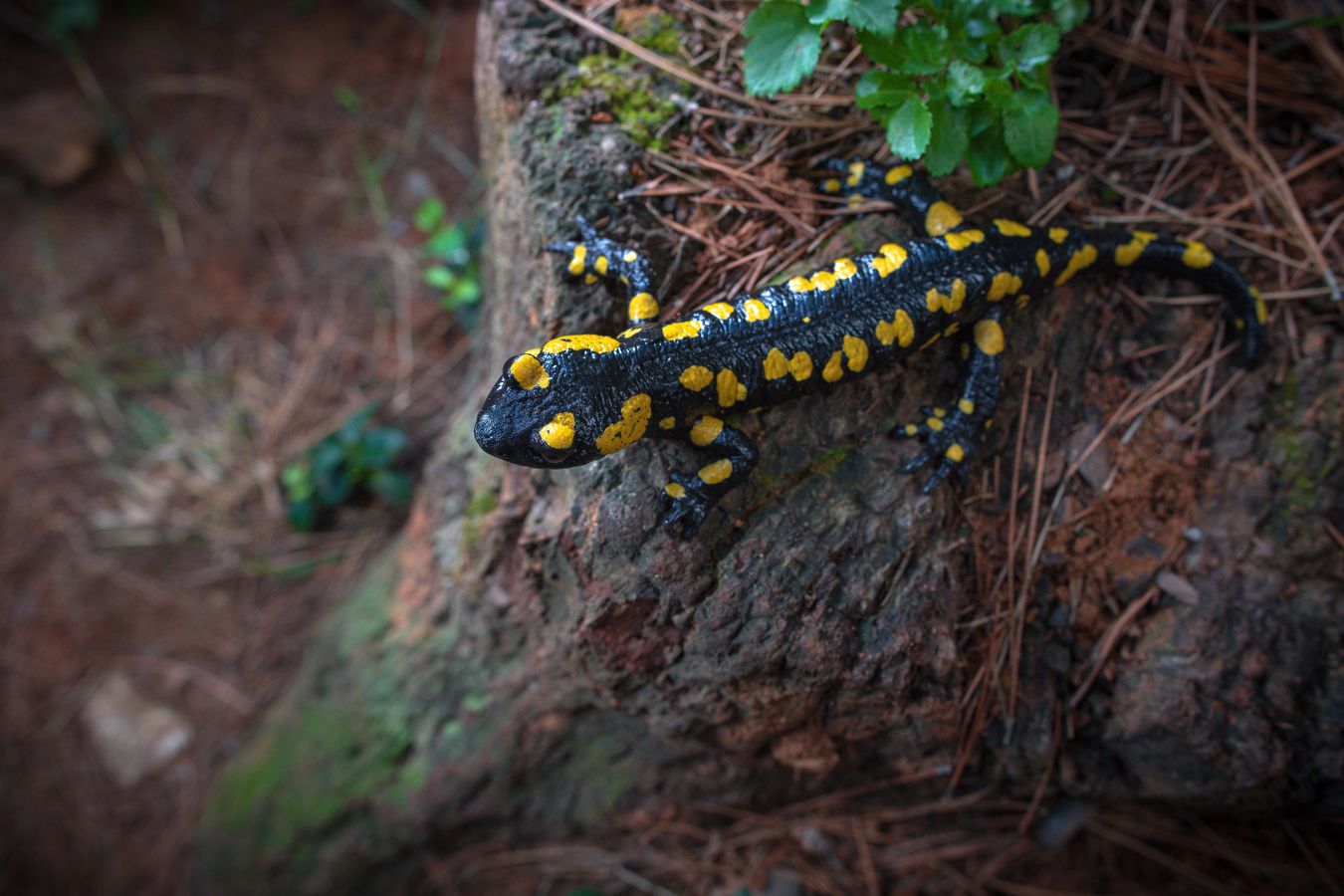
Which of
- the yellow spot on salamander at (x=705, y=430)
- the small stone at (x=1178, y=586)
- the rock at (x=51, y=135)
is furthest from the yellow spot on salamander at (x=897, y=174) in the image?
the rock at (x=51, y=135)

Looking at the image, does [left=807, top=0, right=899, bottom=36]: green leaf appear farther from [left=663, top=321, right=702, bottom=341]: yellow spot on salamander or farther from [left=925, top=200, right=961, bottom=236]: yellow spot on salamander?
[left=663, top=321, right=702, bottom=341]: yellow spot on salamander

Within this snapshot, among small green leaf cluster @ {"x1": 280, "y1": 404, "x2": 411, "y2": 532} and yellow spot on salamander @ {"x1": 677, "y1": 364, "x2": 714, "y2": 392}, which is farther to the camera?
small green leaf cluster @ {"x1": 280, "y1": 404, "x2": 411, "y2": 532}

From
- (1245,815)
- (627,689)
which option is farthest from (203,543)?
(1245,815)

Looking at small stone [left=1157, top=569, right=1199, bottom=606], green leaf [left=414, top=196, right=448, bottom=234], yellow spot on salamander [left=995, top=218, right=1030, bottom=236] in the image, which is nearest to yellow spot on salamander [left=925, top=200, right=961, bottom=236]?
yellow spot on salamander [left=995, top=218, right=1030, bottom=236]

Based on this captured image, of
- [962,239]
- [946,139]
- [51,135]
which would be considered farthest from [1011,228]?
[51,135]

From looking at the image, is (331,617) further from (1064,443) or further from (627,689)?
(1064,443)

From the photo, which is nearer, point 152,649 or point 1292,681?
point 1292,681

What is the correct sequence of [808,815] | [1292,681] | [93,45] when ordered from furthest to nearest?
[93,45], [808,815], [1292,681]
